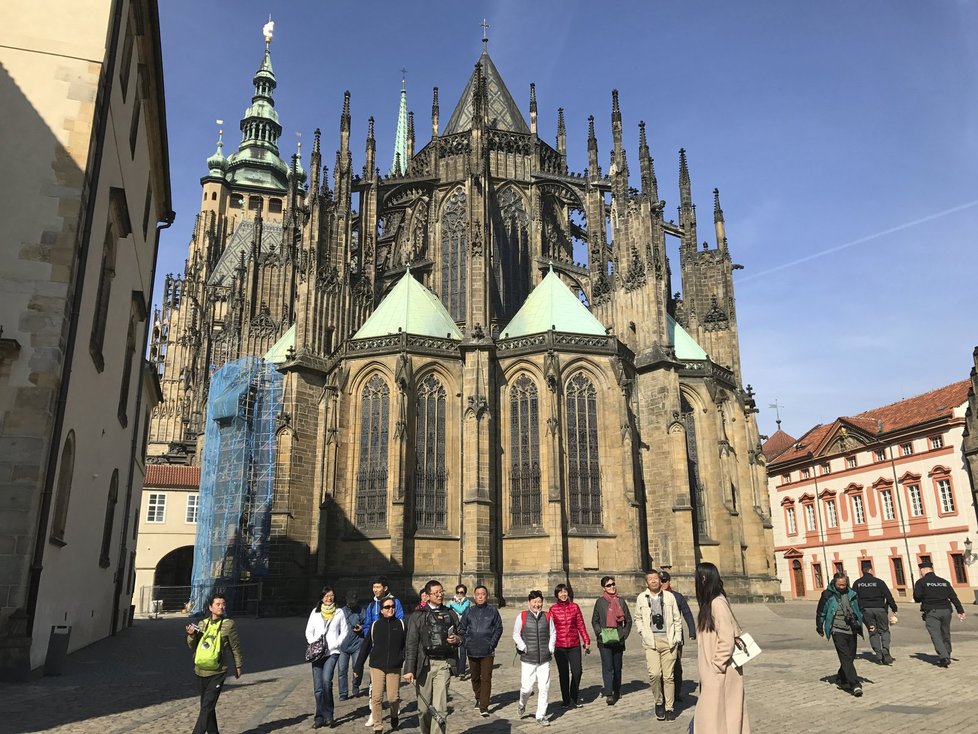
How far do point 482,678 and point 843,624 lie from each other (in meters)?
5.12

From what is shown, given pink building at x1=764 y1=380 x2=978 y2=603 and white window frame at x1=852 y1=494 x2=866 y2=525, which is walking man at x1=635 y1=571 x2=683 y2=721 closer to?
pink building at x1=764 y1=380 x2=978 y2=603

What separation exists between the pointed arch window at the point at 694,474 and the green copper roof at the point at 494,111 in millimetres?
17883

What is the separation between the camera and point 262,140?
8569 cm

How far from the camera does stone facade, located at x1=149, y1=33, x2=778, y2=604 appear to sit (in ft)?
94.2

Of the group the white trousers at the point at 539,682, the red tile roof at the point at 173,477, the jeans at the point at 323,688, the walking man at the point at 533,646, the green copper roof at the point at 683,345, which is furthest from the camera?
the red tile roof at the point at 173,477

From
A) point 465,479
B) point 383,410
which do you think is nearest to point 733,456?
point 465,479

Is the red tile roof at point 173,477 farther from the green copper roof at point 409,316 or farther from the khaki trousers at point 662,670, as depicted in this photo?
the khaki trousers at point 662,670

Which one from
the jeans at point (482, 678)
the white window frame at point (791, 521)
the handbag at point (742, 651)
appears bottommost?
the jeans at point (482, 678)

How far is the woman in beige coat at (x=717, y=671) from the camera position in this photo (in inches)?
212

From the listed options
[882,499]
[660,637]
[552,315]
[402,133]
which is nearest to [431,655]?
[660,637]

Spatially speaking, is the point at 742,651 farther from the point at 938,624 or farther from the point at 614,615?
the point at 938,624

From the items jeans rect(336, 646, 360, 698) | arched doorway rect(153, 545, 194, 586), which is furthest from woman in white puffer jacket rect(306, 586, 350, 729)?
arched doorway rect(153, 545, 194, 586)

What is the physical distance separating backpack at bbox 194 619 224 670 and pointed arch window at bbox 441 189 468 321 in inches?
1173

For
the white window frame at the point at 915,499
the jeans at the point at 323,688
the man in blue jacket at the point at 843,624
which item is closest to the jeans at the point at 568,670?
the jeans at the point at 323,688
